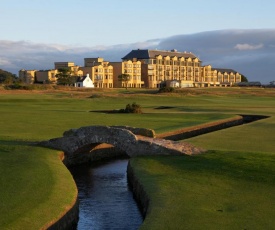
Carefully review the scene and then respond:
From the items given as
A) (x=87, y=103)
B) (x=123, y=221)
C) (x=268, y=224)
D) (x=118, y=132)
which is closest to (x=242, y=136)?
(x=118, y=132)

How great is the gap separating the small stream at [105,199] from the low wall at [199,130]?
9846 mm

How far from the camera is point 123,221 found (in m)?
20.0

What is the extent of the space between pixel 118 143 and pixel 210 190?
33.9 feet

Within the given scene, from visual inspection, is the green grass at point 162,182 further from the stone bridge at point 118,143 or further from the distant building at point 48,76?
the distant building at point 48,76

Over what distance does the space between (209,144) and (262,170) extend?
11.2 m

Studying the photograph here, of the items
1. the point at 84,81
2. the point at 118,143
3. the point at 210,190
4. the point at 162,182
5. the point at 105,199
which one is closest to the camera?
the point at 210,190

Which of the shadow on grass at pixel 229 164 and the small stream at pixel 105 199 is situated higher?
the shadow on grass at pixel 229 164

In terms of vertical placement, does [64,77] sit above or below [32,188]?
above

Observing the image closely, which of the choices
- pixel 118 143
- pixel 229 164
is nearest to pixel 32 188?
pixel 118 143

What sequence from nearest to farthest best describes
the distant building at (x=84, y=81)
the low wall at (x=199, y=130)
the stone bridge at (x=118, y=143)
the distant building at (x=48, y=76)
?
the stone bridge at (x=118, y=143) → the low wall at (x=199, y=130) → the distant building at (x=84, y=81) → the distant building at (x=48, y=76)

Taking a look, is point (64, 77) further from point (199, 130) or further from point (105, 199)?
point (105, 199)

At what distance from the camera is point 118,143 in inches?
1172

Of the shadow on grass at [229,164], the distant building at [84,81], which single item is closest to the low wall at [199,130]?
the shadow on grass at [229,164]

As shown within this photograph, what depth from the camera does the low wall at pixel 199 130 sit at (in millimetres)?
41891
